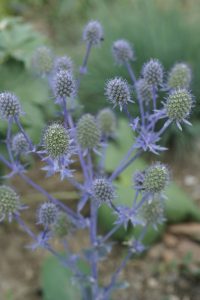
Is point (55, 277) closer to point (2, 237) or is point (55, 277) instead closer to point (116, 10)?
point (2, 237)

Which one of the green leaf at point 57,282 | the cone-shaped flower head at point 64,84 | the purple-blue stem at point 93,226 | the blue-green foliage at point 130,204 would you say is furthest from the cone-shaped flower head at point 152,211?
the blue-green foliage at point 130,204

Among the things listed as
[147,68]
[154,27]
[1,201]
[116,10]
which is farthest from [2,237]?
[116,10]

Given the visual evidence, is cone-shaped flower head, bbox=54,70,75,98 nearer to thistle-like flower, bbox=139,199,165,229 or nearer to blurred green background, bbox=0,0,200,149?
thistle-like flower, bbox=139,199,165,229

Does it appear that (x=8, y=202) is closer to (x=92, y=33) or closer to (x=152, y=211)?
(x=152, y=211)

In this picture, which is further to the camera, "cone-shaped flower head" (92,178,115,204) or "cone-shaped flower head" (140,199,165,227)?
"cone-shaped flower head" (140,199,165,227)

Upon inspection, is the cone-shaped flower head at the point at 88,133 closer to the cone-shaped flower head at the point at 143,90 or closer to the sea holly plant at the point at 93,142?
the sea holly plant at the point at 93,142

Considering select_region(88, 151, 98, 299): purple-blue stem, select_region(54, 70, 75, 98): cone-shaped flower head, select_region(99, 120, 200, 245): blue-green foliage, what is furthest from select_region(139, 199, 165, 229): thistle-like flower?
select_region(99, 120, 200, 245): blue-green foliage
